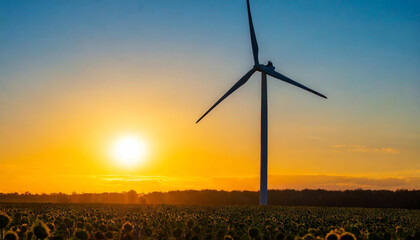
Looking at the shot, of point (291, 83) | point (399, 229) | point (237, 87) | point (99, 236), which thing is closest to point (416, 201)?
point (291, 83)

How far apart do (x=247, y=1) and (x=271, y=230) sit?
71.5 meters

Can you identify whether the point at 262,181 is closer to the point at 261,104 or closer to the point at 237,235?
the point at 261,104

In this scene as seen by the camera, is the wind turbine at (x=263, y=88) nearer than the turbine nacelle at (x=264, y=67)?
Yes

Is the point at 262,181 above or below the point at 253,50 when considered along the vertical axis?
below

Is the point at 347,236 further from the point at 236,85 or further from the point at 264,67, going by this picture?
the point at 264,67

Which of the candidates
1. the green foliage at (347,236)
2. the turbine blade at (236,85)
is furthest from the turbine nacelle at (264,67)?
the green foliage at (347,236)

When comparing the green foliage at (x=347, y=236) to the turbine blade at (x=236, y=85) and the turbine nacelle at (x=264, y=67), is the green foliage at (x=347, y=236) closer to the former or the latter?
the turbine blade at (x=236, y=85)

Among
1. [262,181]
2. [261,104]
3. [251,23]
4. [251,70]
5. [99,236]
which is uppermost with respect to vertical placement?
[251,23]

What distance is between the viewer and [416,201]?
331 ft

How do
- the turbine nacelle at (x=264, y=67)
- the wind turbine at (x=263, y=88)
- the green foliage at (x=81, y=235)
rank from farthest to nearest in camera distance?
the turbine nacelle at (x=264, y=67) < the wind turbine at (x=263, y=88) < the green foliage at (x=81, y=235)

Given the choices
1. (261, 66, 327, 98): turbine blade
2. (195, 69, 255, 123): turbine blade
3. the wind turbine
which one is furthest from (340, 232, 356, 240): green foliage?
(261, 66, 327, 98): turbine blade

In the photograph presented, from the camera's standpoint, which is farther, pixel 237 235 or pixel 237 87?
pixel 237 87

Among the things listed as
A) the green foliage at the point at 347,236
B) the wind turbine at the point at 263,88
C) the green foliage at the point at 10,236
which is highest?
the wind turbine at the point at 263,88

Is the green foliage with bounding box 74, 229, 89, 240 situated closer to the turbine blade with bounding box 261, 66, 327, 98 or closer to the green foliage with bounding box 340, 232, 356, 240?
the green foliage with bounding box 340, 232, 356, 240
